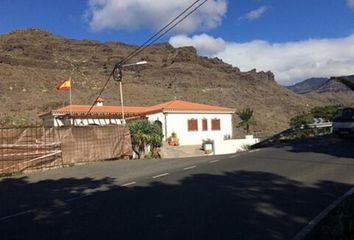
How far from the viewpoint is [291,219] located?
27.9ft

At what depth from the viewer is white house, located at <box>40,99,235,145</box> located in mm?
41062

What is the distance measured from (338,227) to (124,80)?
94.7 metres

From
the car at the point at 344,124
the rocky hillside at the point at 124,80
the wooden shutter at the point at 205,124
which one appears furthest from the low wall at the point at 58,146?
the rocky hillside at the point at 124,80

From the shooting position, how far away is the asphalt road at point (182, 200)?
807 centimetres

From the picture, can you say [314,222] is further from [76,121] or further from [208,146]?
[76,121]

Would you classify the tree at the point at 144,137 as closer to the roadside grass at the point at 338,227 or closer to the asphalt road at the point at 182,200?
the asphalt road at the point at 182,200

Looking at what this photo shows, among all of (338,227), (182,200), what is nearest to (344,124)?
(182,200)

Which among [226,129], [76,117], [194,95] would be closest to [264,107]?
[194,95]

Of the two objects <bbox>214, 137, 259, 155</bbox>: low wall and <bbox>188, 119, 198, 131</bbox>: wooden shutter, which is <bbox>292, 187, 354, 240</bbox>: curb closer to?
<bbox>214, 137, 259, 155</bbox>: low wall

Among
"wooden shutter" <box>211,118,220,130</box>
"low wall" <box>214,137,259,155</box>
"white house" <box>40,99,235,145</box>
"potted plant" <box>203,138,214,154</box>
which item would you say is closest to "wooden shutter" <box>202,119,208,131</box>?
"white house" <box>40,99,235,145</box>

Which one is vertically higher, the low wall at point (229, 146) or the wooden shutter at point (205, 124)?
the wooden shutter at point (205, 124)

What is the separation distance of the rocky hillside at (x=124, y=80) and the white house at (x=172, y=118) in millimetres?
20511

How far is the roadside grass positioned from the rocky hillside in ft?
183

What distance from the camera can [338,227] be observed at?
740cm
